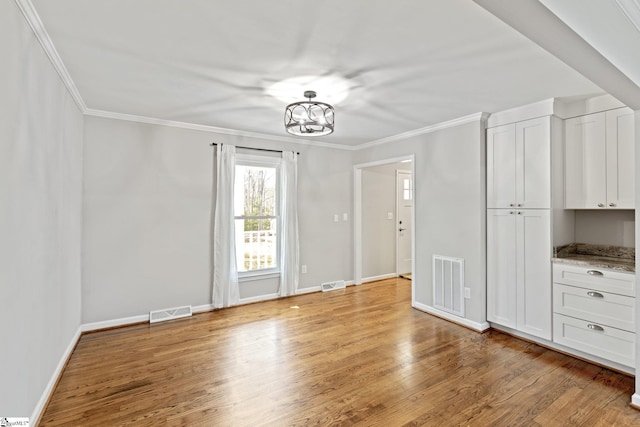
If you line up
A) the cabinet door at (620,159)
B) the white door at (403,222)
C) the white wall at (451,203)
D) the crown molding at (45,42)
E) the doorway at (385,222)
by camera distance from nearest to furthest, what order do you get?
the crown molding at (45,42) → the cabinet door at (620,159) → the white wall at (451,203) → the doorway at (385,222) → the white door at (403,222)

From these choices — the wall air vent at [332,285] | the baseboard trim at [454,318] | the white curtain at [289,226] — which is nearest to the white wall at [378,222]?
the wall air vent at [332,285]

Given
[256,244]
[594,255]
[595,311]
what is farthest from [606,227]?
[256,244]

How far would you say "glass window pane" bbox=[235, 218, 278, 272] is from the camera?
4777 mm

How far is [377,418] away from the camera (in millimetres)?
2154

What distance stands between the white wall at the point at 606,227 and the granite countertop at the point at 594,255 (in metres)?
0.06

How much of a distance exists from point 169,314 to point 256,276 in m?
1.26

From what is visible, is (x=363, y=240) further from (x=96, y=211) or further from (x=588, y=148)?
(x=96, y=211)

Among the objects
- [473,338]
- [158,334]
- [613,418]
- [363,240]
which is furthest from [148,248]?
[613,418]

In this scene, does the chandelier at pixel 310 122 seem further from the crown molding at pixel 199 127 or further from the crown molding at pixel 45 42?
the crown molding at pixel 45 42

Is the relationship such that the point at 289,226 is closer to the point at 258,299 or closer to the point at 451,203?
the point at 258,299

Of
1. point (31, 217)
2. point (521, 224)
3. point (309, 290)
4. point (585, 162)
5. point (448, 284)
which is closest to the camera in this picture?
point (31, 217)

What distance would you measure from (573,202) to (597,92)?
41.9 inches

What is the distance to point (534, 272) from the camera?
3346mm

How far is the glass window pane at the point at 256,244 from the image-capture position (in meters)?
4.78
